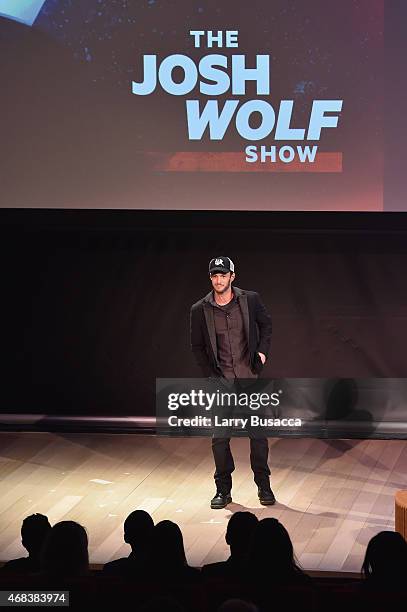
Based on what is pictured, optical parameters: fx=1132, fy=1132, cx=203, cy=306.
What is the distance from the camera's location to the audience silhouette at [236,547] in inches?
154

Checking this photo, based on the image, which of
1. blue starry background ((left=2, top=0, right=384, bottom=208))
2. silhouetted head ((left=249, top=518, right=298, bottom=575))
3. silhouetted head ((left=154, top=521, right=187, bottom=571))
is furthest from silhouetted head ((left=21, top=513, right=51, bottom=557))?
blue starry background ((left=2, top=0, right=384, bottom=208))

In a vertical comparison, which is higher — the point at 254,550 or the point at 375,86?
the point at 375,86

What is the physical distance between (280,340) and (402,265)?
0.99 m

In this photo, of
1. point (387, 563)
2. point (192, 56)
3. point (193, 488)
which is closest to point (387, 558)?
point (387, 563)

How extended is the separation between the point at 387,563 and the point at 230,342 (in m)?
2.74

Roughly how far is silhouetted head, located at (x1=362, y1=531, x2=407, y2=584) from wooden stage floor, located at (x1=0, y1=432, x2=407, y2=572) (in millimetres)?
1795

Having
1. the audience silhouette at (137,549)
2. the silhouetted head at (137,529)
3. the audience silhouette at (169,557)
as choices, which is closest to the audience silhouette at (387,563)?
the audience silhouette at (169,557)

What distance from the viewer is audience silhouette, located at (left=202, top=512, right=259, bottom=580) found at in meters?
3.90

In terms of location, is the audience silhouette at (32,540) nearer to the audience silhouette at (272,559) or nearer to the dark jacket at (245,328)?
the audience silhouette at (272,559)

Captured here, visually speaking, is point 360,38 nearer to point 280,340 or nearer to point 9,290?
point 280,340

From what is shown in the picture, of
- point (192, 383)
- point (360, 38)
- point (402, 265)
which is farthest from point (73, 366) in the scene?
point (360, 38)

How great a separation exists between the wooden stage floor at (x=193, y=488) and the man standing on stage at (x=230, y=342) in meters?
0.22

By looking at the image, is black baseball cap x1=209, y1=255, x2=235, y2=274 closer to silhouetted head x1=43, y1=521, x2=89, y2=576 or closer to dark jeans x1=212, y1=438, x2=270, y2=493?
dark jeans x1=212, y1=438, x2=270, y2=493

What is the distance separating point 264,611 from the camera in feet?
11.2
